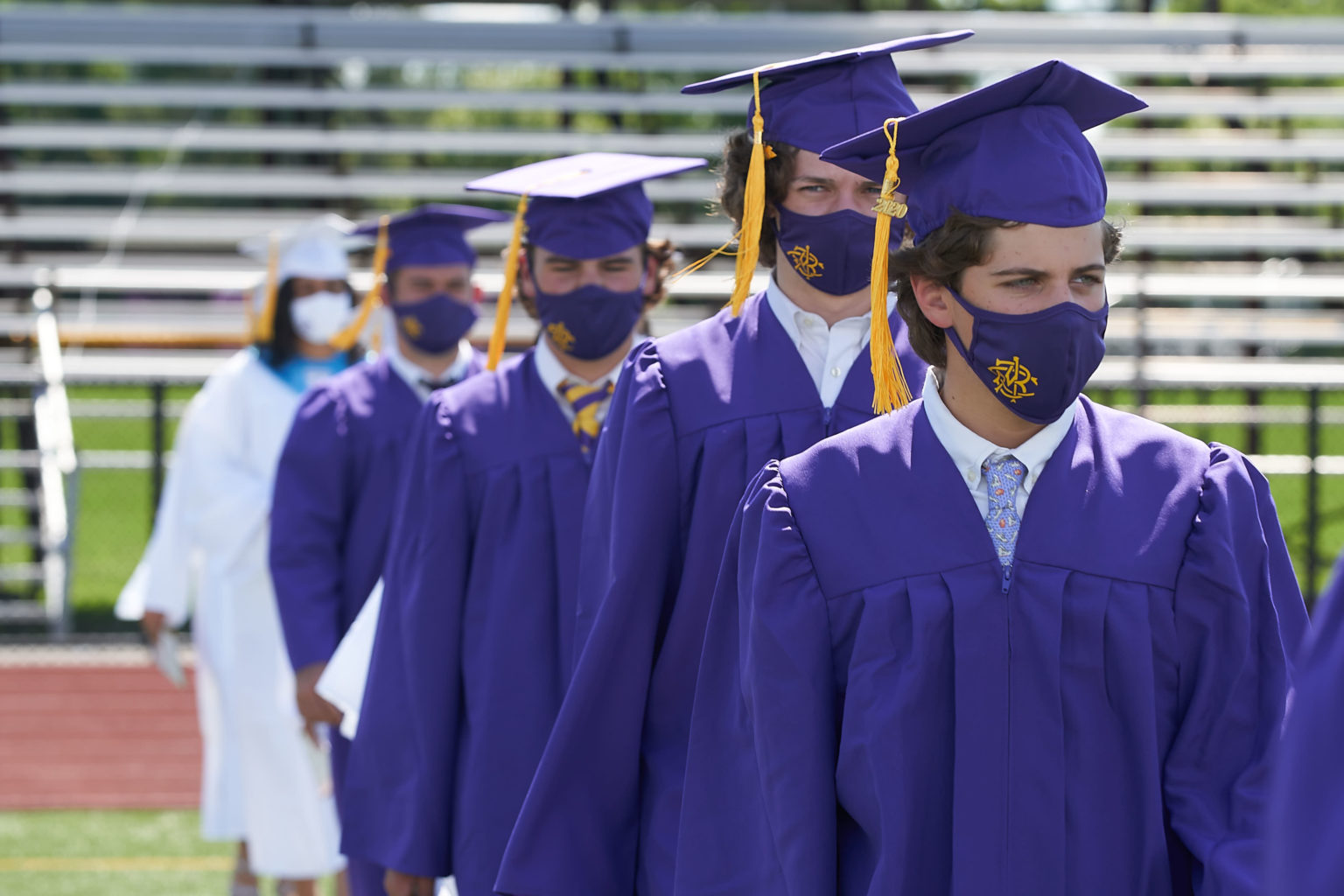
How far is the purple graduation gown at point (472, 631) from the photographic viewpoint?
3221mm

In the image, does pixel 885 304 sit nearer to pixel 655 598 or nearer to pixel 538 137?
pixel 655 598

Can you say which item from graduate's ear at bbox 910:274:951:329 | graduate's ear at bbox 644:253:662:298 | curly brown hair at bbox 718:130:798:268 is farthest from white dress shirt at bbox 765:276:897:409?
graduate's ear at bbox 644:253:662:298

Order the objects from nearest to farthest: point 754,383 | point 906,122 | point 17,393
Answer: point 906,122 → point 754,383 → point 17,393

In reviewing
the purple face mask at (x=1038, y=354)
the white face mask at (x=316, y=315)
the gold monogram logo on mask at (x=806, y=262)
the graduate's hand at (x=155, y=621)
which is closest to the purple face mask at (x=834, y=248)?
the gold monogram logo on mask at (x=806, y=262)

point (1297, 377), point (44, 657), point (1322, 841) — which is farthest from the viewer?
point (1297, 377)

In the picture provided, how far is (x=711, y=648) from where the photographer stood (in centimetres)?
218

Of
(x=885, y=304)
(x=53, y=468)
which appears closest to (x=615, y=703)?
(x=885, y=304)

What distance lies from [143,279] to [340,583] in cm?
610

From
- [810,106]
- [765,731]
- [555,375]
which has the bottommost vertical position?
[765,731]

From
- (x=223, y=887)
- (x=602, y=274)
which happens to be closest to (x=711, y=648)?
(x=602, y=274)

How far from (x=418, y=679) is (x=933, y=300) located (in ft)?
5.13

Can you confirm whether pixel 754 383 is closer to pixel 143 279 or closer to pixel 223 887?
pixel 223 887

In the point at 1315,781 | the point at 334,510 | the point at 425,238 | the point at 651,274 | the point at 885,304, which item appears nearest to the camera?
the point at 1315,781

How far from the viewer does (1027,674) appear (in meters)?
1.90
